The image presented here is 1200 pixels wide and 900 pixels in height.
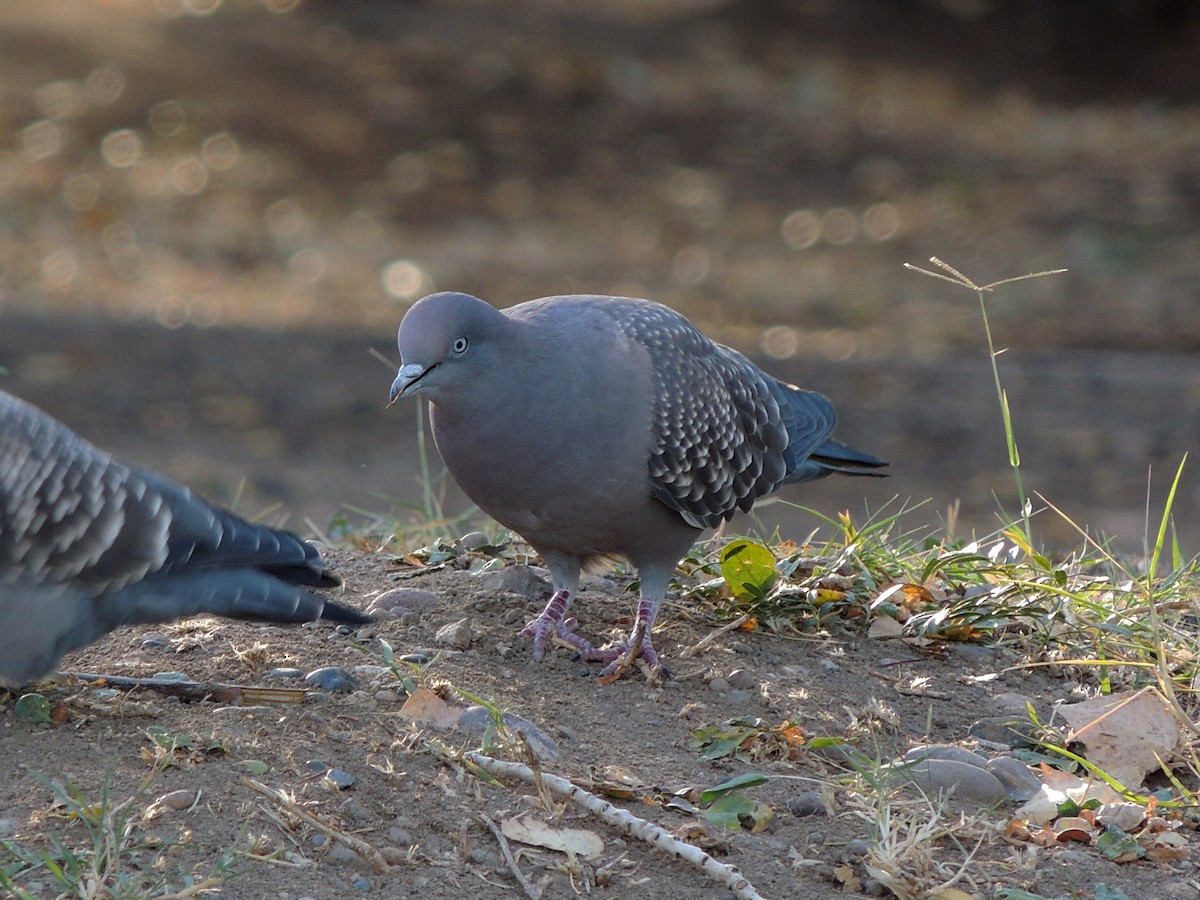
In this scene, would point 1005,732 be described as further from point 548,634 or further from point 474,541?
point 474,541

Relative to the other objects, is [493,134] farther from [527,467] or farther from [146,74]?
[527,467]

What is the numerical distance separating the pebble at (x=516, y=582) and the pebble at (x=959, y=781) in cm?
151

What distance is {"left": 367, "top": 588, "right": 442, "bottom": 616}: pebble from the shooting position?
13.4ft

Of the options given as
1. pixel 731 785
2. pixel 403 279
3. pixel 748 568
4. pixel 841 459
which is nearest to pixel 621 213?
pixel 403 279

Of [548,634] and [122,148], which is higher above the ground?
[122,148]

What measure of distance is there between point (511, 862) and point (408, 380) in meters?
1.35

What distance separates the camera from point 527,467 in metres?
3.86

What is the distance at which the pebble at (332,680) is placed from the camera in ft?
11.6

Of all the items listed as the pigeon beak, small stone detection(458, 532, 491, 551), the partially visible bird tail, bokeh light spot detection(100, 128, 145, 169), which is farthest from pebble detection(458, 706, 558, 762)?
bokeh light spot detection(100, 128, 145, 169)

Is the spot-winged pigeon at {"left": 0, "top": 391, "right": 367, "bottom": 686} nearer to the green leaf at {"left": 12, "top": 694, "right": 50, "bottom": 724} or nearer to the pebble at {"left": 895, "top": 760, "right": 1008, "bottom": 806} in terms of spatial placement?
the green leaf at {"left": 12, "top": 694, "right": 50, "bottom": 724}

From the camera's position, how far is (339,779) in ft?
10.1

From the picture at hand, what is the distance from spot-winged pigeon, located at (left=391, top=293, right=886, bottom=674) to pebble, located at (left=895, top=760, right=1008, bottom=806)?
0.84 m

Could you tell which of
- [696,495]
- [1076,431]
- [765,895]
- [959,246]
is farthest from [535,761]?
[959,246]

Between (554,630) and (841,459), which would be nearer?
(554,630)
